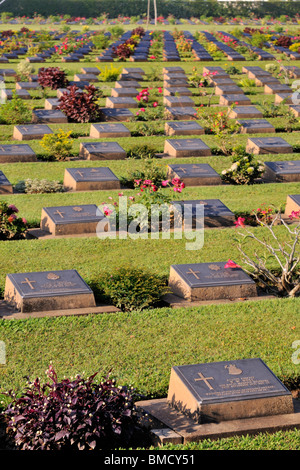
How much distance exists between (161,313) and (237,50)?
99.5 feet

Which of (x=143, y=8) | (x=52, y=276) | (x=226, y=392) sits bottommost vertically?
(x=143, y=8)

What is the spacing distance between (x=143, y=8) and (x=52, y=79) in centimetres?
4958

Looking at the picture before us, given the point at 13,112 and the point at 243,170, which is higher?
the point at 13,112

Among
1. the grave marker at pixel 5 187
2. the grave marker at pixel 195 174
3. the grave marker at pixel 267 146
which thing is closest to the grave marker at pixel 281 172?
the grave marker at pixel 195 174

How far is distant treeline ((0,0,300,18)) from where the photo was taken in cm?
6700

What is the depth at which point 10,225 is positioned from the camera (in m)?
11.5

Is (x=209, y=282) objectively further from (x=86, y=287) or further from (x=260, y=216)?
(x=260, y=216)

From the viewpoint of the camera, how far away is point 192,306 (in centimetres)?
929

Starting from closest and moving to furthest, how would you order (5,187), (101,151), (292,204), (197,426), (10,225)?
(197,426)
(10,225)
(292,204)
(5,187)
(101,151)

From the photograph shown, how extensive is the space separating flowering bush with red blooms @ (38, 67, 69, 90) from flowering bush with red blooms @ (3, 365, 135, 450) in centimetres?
1882

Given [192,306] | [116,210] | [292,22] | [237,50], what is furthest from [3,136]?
[292,22]

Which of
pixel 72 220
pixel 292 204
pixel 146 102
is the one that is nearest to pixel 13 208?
pixel 72 220

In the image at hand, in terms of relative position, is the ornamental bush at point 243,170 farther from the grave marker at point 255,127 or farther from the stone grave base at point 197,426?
the stone grave base at point 197,426

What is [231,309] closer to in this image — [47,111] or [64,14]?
[47,111]
